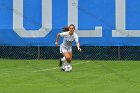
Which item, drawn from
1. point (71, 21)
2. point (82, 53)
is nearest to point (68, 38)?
point (71, 21)

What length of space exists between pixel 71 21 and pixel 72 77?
787 centimetres

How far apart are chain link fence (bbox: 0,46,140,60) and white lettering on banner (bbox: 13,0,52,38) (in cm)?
81

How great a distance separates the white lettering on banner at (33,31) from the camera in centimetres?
2397

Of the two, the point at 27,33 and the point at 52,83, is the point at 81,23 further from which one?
the point at 52,83

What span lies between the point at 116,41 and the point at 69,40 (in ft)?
17.5

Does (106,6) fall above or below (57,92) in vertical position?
above

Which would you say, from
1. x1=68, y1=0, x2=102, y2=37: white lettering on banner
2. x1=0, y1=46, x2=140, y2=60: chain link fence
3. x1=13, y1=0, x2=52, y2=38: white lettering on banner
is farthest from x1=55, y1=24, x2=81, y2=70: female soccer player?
x1=0, y1=46, x2=140, y2=60: chain link fence

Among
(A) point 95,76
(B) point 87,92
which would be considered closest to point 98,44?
(A) point 95,76

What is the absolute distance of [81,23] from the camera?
23734 millimetres

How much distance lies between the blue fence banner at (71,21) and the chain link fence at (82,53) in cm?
60

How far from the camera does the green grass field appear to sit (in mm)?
13195

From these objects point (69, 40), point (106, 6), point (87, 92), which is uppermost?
point (106, 6)

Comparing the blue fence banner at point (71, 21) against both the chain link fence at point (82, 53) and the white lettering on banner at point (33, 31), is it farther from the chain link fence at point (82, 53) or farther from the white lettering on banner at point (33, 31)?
the chain link fence at point (82, 53)

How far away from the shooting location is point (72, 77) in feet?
53.6
